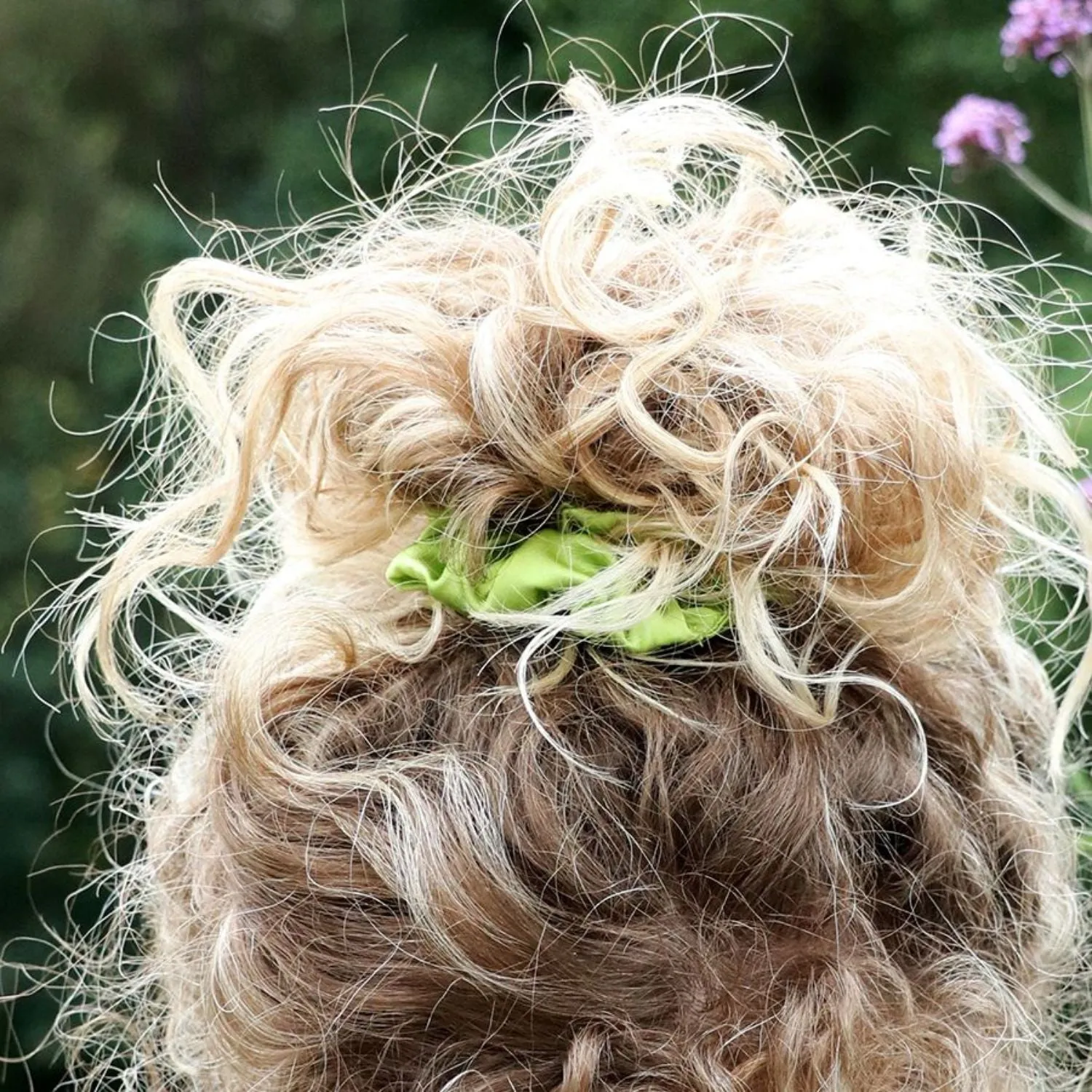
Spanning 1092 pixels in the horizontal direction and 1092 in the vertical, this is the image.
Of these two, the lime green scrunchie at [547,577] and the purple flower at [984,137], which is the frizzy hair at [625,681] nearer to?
the lime green scrunchie at [547,577]

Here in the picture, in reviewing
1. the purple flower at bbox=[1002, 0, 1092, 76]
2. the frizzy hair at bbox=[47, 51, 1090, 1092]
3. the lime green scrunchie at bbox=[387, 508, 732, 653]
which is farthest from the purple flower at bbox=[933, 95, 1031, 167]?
the lime green scrunchie at bbox=[387, 508, 732, 653]

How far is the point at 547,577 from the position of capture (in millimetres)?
645

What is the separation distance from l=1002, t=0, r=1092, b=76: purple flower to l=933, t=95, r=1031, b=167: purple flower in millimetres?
59

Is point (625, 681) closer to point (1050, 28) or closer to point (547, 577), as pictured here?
point (547, 577)

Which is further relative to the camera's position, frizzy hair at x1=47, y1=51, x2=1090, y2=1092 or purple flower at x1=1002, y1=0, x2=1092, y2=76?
Result: purple flower at x1=1002, y1=0, x2=1092, y2=76

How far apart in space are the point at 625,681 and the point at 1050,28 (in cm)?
69

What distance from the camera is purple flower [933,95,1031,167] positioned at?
1135 millimetres

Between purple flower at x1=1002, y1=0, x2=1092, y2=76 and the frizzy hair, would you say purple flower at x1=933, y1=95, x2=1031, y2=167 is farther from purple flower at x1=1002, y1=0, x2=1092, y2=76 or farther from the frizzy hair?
the frizzy hair

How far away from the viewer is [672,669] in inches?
25.6

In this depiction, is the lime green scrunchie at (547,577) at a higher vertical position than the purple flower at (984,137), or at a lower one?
higher

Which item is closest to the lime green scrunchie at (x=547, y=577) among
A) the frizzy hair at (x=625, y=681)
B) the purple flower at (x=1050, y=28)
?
the frizzy hair at (x=625, y=681)

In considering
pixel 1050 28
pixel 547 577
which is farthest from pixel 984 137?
pixel 547 577

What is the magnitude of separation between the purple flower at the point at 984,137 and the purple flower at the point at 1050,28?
2.3 inches

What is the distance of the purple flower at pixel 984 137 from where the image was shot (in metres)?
1.13
